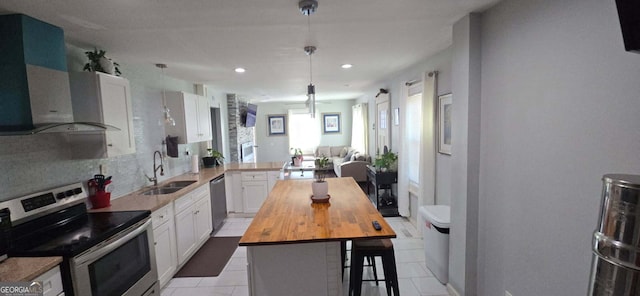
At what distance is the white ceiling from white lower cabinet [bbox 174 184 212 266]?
1625 mm

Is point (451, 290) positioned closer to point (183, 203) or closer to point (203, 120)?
point (183, 203)

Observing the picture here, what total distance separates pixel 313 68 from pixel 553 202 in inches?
119

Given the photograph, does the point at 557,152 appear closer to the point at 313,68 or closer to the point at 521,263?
the point at 521,263

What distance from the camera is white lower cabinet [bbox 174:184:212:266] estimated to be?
298cm

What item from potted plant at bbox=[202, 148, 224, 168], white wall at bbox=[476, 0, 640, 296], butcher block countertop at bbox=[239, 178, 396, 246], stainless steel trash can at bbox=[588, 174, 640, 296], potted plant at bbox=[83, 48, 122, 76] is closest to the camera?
stainless steel trash can at bbox=[588, 174, 640, 296]

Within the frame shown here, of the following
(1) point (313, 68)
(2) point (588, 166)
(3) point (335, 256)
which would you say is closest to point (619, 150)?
(2) point (588, 166)

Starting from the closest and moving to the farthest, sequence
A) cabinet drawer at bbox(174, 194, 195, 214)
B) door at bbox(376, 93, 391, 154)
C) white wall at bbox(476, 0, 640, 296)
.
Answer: white wall at bbox(476, 0, 640, 296) → cabinet drawer at bbox(174, 194, 195, 214) → door at bbox(376, 93, 391, 154)

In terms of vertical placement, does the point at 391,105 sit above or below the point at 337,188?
above

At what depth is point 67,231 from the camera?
6.28ft

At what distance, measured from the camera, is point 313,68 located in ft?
12.3

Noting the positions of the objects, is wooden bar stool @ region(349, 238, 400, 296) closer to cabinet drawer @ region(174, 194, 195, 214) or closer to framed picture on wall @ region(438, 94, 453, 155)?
framed picture on wall @ region(438, 94, 453, 155)

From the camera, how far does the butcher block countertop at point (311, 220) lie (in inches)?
67.3

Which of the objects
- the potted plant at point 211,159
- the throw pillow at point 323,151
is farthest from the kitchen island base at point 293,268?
the throw pillow at point 323,151

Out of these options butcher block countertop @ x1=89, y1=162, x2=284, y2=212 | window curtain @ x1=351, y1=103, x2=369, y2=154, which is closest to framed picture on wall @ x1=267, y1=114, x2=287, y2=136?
window curtain @ x1=351, y1=103, x2=369, y2=154
